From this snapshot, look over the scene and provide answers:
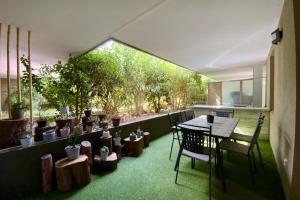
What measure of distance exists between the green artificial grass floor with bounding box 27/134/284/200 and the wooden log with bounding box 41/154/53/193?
10cm

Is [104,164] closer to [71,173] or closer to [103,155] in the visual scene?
[103,155]

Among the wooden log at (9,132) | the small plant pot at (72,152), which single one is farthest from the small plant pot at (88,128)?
the wooden log at (9,132)

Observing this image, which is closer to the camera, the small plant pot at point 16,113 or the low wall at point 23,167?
the low wall at point 23,167

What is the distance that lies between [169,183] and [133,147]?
119 cm

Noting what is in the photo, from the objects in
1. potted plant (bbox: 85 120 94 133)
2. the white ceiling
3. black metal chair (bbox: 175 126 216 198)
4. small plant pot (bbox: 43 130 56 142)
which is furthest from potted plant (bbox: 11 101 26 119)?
black metal chair (bbox: 175 126 216 198)

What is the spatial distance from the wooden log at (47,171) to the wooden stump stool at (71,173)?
99 millimetres

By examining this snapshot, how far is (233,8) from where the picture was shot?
2.46 meters

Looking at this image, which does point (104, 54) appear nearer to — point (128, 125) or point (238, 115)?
point (128, 125)

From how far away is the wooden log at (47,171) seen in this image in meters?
2.29

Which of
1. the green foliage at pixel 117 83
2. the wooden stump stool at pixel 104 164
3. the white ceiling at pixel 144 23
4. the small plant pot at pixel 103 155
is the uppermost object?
the white ceiling at pixel 144 23

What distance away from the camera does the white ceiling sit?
223 centimetres

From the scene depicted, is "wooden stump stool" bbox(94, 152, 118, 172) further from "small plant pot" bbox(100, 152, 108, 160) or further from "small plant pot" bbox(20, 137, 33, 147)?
"small plant pot" bbox(20, 137, 33, 147)

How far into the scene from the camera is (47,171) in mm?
2314

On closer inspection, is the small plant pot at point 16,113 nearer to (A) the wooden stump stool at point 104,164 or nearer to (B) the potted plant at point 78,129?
(B) the potted plant at point 78,129
